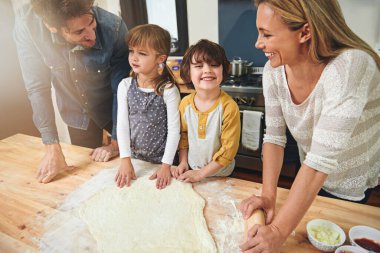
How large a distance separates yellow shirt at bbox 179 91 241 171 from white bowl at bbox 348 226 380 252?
46cm

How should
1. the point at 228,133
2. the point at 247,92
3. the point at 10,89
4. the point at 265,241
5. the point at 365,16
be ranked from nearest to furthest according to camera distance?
the point at 265,241 < the point at 228,133 < the point at 10,89 < the point at 365,16 < the point at 247,92

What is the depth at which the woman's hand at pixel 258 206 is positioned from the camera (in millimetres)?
768

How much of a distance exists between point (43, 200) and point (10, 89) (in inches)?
33.3

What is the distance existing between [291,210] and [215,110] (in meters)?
0.48

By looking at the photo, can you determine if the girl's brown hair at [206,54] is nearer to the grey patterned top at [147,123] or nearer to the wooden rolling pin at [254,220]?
the grey patterned top at [147,123]

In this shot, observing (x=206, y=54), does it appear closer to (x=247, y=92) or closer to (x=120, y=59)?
(x=120, y=59)

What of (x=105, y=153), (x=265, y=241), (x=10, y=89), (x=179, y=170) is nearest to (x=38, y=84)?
(x=10, y=89)

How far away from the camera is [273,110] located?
2.96 ft

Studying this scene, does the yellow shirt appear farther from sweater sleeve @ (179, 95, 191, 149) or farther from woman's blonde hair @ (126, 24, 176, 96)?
woman's blonde hair @ (126, 24, 176, 96)

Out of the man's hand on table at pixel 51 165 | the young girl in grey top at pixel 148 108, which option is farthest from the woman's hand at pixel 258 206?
the man's hand on table at pixel 51 165

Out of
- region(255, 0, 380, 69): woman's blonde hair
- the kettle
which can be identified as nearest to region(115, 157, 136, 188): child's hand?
region(255, 0, 380, 69): woman's blonde hair

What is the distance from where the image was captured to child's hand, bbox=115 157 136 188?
1.00 metres

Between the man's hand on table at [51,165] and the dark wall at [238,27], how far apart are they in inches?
61.1

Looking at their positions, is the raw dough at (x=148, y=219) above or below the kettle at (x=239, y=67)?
below
